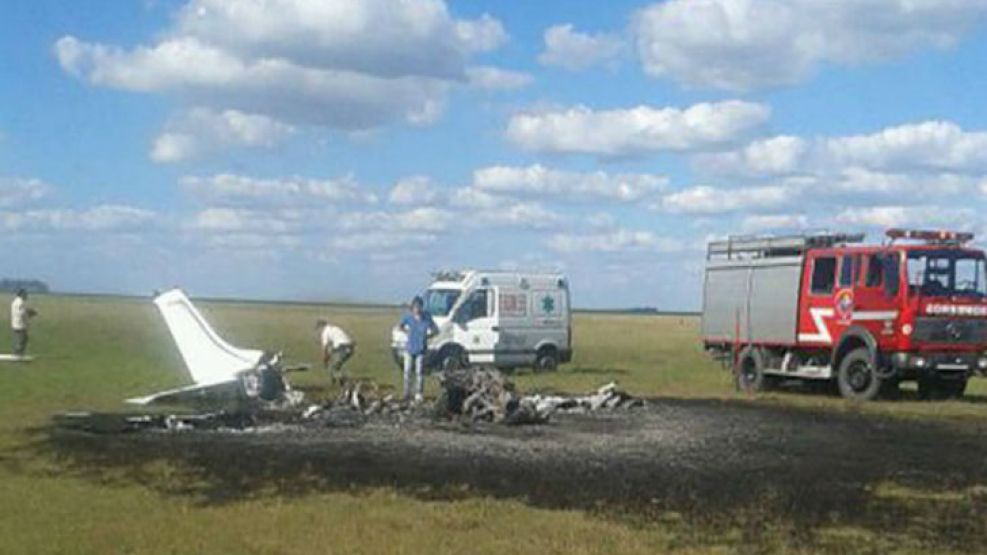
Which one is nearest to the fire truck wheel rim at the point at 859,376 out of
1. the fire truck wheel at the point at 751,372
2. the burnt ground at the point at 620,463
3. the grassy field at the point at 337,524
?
the fire truck wheel at the point at 751,372

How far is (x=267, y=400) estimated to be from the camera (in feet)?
75.0

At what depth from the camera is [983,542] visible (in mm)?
9977

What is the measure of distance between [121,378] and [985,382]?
2193cm

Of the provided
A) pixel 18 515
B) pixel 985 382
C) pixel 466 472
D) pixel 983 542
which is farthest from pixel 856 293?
pixel 18 515

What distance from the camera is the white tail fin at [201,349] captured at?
23.0 m

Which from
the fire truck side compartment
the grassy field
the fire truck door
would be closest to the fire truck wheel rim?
the fire truck door

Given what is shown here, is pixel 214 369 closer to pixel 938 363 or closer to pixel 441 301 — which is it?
pixel 441 301

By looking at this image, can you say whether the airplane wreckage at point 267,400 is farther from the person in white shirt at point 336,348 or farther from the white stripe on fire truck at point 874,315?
the white stripe on fire truck at point 874,315

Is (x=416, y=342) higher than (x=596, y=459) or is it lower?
higher

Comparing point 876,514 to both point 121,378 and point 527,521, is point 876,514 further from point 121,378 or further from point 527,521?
point 121,378

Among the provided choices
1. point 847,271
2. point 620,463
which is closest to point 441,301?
point 847,271

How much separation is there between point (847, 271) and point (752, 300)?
3.22 metres

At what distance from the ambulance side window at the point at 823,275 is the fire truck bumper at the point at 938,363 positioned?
2223 mm

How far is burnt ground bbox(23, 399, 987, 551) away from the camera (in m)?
11.7
